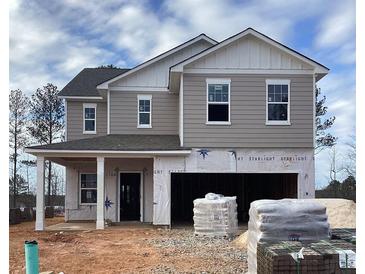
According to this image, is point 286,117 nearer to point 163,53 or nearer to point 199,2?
point 163,53

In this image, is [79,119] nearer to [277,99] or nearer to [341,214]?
[277,99]

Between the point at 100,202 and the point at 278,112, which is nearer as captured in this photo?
the point at 100,202

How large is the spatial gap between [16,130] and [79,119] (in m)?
8.33

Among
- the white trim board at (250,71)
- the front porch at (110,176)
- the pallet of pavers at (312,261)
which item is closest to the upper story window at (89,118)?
the front porch at (110,176)

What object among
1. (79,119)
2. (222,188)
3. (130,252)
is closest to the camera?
(130,252)

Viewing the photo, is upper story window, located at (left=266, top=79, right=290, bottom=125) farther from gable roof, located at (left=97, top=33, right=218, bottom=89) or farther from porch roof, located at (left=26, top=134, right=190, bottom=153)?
gable roof, located at (left=97, top=33, right=218, bottom=89)

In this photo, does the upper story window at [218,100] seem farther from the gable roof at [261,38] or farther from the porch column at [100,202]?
the porch column at [100,202]

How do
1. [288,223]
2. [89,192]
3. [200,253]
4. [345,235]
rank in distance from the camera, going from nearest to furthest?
[345,235] → [288,223] → [200,253] → [89,192]

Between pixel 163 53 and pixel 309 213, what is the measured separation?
1250 cm

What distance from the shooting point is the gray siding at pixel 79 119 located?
19.2 metres

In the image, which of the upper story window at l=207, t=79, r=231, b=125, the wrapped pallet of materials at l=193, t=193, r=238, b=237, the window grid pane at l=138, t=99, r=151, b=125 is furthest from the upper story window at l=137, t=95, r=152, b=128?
the wrapped pallet of materials at l=193, t=193, r=238, b=237

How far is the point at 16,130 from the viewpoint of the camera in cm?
2589

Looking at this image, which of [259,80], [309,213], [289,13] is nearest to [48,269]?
[309,213]

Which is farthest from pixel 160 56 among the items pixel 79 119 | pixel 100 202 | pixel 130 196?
pixel 100 202
